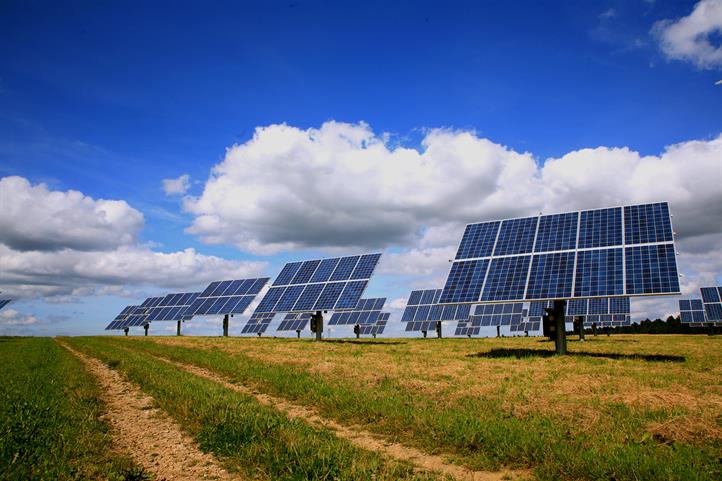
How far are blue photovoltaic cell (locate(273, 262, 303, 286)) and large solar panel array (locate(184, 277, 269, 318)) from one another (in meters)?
7.00

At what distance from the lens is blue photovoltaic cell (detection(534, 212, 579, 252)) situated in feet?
82.1

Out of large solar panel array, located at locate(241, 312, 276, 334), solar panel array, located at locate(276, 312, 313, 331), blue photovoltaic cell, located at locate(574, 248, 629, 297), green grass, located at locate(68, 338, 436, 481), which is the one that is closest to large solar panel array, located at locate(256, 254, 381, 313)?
solar panel array, located at locate(276, 312, 313, 331)

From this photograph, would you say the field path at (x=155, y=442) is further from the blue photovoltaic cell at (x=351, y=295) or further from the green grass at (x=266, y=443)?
the blue photovoltaic cell at (x=351, y=295)

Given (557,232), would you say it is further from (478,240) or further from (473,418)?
(473,418)

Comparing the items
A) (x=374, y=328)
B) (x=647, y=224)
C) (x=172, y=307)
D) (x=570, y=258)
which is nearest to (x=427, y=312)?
(x=374, y=328)

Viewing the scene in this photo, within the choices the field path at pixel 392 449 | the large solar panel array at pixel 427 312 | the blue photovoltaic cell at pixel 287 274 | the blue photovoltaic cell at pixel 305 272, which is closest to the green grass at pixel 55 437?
the field path at pixel 392 449

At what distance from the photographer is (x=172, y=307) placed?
72000mm

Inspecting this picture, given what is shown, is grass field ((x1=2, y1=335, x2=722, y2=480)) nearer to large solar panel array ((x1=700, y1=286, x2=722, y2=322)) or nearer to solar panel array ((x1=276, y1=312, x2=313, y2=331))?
solar panel array ((x1=276, y1=312, x2=313, y2=331))

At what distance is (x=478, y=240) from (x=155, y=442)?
76.7ft

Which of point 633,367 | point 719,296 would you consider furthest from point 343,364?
point 719,296

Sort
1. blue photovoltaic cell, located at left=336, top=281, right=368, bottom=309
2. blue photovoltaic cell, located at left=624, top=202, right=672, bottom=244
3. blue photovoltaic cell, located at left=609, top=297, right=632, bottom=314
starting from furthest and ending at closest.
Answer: blue photovoltaic cell, located at left=609, top=297, right=632, bottom=314
blue photovoltaic cell, located at left=336, top=281, right=368, bottom=309
blue photovoltaic cell, located at left=624, top=202, right=672, bottom=244

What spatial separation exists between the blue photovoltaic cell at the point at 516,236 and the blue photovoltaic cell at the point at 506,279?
751 millimetres

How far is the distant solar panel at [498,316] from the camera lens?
211 ft

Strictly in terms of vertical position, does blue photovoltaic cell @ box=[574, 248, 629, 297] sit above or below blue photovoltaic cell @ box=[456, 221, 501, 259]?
below
